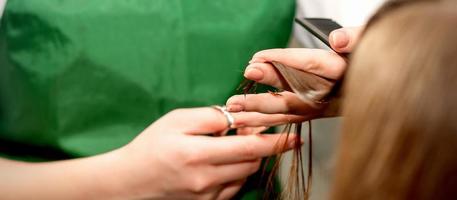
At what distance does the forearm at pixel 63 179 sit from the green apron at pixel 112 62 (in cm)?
5

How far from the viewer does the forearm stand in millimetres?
569

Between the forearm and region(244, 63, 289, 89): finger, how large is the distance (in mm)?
255

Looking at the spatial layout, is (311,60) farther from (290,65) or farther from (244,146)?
(244,146)

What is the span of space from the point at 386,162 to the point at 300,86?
15cm

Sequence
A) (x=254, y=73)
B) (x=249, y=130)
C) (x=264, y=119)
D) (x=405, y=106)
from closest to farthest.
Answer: (x=405, y=106), (x=254, y=73), (x=264, y=119), (x=249, y=130)

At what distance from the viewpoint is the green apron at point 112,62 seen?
1.93 ft

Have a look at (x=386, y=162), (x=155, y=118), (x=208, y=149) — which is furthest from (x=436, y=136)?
(x=155, y=118)

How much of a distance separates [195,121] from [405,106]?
0.35 m

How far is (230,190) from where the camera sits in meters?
0.65

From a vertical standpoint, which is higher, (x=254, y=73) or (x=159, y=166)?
(x=254, y=73)

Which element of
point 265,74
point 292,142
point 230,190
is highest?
point 265,74

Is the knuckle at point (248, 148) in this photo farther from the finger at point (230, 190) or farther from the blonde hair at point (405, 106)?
the blonde hair at point (405, 106)

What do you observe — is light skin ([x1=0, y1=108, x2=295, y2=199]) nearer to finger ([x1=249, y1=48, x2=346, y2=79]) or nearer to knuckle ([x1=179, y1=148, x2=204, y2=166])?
knuckle ([x1=179, y1=148, x2=204, y2=166])

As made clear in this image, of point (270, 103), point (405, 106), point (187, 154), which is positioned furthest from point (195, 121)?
point (405, 106)
